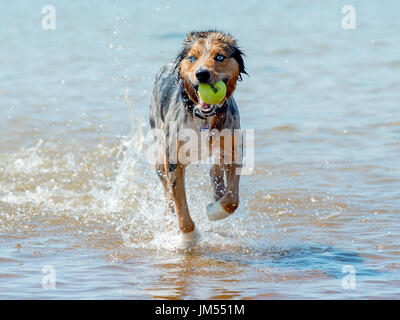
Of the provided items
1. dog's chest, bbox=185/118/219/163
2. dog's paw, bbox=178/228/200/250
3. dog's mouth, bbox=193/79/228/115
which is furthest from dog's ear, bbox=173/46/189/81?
dog's paw, bbox=178/228/200/250

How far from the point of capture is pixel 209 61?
558 centimetres

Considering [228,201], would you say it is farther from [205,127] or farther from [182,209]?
[205,127]

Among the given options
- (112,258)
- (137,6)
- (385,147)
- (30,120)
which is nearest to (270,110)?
(385,147)

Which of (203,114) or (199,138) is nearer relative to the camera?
(203,114)

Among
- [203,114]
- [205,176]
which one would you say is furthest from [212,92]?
[205,176]

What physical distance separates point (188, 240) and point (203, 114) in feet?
3.59

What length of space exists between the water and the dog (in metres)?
0.37

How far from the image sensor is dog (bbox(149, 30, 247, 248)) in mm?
5641

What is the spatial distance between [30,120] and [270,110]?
3403 millimetres

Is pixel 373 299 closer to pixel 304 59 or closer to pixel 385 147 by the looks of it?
pixel 385 147

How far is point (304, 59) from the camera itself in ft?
45.3

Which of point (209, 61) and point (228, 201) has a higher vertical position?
point (209, 61)

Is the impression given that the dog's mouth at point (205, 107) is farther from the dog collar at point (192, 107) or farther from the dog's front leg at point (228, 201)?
the dog's front leg at point (228, 201)
